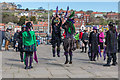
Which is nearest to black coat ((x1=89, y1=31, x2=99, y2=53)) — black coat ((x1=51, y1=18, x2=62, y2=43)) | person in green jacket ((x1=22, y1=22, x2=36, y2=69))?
black coat ((x1=51, y1=18, x2=62, y2=43))

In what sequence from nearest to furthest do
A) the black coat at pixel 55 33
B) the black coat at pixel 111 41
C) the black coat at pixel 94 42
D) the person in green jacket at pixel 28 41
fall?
the person in green jacket at pixel 28 41, the black coat at pixel 111 41, the black coat at pixel 94 42, the black coat at pixel 55 33

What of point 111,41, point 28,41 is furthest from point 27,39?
point 111,41

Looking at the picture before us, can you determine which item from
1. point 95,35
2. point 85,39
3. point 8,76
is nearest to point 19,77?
point 8,76

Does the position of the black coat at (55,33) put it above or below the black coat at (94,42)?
above

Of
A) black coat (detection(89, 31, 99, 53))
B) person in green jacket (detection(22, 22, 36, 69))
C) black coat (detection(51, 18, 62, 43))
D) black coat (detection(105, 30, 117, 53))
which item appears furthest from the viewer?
black coat (detection(51, 18, 62, 43))

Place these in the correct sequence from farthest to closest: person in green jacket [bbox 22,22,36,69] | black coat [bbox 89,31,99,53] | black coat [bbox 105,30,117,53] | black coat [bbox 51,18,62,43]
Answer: black coat [bbox 51,18,62,43] → black coat [bbox 89,31,99,53] → black coat [bbox 105,30,117,53] → person in green jacket [bbox 22,22,36,69]

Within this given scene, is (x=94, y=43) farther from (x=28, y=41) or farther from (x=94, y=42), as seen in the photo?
(x=28, y=41)

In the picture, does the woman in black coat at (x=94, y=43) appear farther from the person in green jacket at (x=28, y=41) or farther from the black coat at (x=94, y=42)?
the person in green jacket at (x=28, y=41)

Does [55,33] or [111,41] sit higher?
[55,33]

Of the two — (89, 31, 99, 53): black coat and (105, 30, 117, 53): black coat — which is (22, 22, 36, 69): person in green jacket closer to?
(105, 30, 117, 53): black coat

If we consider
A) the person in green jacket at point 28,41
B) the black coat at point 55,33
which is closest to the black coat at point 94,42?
the black coat at point 55,33

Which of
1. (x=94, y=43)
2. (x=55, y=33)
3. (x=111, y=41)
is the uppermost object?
(x=55, y=33)

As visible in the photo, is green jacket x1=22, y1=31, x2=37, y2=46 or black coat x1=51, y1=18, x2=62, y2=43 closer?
green jacket x1=22, y1=31, x2=37, y2=46

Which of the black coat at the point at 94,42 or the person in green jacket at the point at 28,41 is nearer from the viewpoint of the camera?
the person in green jacket at the point at 28,41
